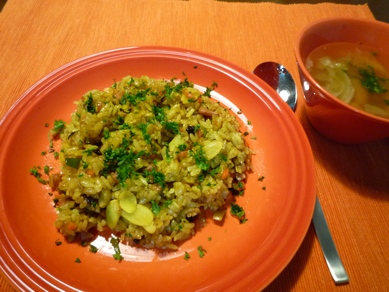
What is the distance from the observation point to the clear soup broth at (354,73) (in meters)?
2.07

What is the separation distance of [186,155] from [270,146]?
24.9 inches

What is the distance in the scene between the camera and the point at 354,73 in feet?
7.34

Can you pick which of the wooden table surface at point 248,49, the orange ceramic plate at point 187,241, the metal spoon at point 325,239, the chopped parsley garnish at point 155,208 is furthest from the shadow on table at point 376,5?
the chopped parsley garnish at point 155,208

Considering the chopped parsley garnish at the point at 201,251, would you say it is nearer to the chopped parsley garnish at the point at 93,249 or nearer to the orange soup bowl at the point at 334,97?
the chopped parsley garnish at the point at 93,249

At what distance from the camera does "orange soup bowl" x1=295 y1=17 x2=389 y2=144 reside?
189 cm

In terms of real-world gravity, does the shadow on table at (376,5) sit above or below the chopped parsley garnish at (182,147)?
below

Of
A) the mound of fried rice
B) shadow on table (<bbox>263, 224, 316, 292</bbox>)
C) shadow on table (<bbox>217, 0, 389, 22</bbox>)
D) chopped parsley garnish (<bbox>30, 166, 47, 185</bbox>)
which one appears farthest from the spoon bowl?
chopped parsley garnish (<bbox>30, 166, 47, 185</bbox>)

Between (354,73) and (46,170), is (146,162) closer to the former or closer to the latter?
(46,170)

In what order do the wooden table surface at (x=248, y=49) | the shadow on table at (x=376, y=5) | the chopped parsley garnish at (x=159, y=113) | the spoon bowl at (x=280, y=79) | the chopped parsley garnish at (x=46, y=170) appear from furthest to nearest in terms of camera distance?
the shadow on table at (x=376, y=5), the spoon bowl at (x=280, y=79), the chopped parsley garnish at (x=159, y=113), the chopped parsley garnish at (x=46, y=170), the wooden table surface at (x=248, y=49)

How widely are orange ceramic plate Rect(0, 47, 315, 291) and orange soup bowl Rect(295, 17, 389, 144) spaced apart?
24 centimetres

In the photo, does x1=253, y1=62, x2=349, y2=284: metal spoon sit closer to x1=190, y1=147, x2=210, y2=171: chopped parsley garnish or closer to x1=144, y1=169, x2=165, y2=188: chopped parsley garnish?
x1=190, y1=147, x2=210, y2=171: chopped parsley garnish

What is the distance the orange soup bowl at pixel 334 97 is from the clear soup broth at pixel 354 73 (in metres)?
0.06

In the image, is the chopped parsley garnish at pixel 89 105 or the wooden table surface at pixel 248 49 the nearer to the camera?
the wooden table surface at pixel 248 49

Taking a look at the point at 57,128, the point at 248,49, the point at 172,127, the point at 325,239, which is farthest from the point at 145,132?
the point at 248,49
